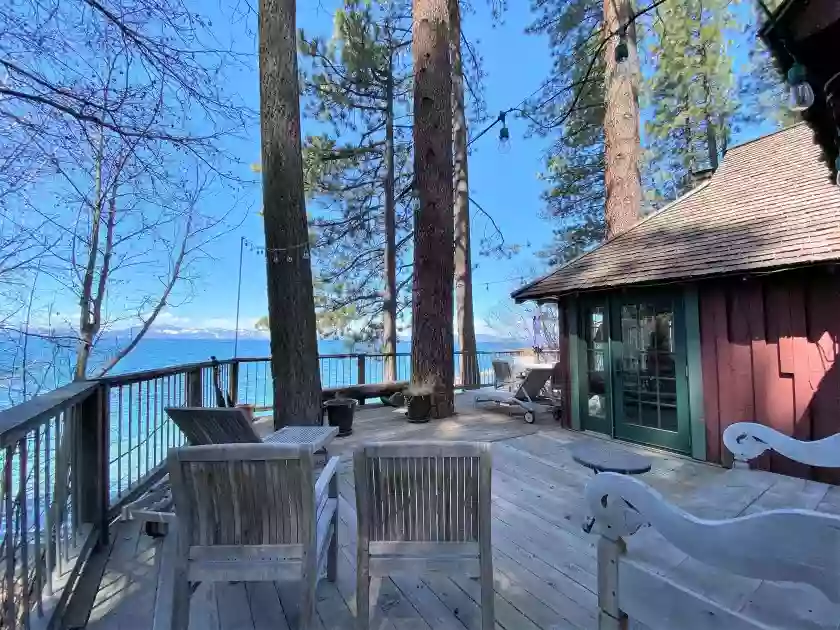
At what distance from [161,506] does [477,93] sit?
32.6 ft

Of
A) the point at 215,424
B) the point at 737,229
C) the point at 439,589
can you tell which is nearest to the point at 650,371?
the point at 737,229

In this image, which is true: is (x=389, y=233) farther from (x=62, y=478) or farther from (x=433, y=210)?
(x=62, y=478)

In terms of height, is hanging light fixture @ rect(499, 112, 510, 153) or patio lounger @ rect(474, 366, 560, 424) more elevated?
hanging light fixture @ rect(499, 112, 510, 153)

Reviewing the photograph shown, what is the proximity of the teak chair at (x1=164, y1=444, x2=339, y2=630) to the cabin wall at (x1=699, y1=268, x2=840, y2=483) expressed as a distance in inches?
167

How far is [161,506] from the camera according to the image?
2762 mm

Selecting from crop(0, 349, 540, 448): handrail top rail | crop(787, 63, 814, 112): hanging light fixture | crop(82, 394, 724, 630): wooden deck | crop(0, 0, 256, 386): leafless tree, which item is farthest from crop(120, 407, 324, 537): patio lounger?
crop(787, 63, 814, 112): hanging light fixture

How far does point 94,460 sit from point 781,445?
3.72 m

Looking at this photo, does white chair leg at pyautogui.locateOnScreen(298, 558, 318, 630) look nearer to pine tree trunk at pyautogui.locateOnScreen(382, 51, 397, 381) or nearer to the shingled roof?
the shingled roof

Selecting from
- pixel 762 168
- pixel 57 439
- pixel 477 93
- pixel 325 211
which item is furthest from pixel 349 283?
pixel 57 439

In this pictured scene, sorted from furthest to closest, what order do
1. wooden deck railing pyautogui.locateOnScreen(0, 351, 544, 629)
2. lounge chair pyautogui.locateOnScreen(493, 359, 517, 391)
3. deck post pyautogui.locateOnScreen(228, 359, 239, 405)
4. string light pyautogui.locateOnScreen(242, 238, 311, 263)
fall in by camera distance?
lounge chair pyautogui.locateOnScreen(493, 359, 517, 391), deck post pyautogui.locateOnScreen(228, 359, 239, 405), string light pyautogui.locateOnScreen(242, 238, 311, 263), wooden deck railing pyautogui.locateOnScreen(0, 351, 544, 629)

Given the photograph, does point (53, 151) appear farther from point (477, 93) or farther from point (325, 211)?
point (325, 211)

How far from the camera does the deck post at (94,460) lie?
248 cm

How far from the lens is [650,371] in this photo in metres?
4.94

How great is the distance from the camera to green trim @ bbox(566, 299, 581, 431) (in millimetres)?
5730
